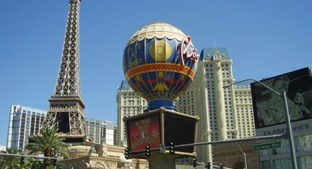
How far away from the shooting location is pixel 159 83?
42.0m

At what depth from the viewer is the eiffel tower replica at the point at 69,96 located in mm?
105544

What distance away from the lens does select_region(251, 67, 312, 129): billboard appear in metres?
55.8

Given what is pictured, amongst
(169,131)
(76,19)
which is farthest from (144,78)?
(76,19)

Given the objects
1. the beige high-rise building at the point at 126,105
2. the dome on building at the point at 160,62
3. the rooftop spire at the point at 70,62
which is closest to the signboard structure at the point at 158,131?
the dome on building at the point at 160,62

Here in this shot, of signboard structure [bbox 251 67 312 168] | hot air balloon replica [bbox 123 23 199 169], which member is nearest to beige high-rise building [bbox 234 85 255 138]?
signboard structure [bbox 251 67 312 168]

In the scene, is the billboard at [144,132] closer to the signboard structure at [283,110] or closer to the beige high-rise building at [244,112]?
the signboard structure at [283,110]

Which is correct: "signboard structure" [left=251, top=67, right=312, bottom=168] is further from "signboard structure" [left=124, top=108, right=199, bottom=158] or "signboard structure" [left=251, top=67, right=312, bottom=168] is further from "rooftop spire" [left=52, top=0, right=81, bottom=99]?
"rooftop spire" [left=52, top=0, right=81, bottom=99]

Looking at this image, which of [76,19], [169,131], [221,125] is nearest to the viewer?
[169,131]

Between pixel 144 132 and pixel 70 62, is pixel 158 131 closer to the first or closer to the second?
pixel 144 132

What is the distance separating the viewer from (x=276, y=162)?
59438 mm

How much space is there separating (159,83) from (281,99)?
23.2 metres

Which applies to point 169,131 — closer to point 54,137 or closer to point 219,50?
point 54,137

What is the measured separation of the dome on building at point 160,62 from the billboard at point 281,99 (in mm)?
19879

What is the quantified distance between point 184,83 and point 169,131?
583cm
